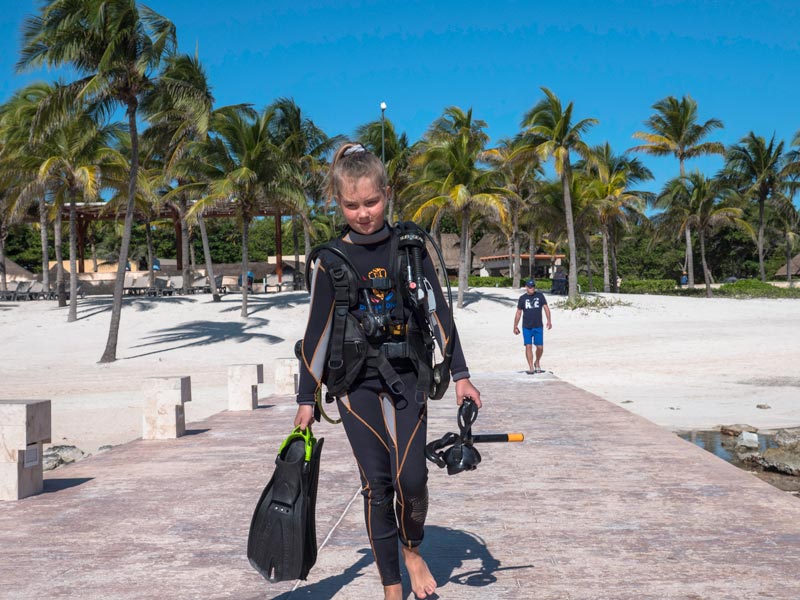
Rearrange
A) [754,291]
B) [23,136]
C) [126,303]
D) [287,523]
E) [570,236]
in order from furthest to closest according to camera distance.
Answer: [754,291]
[570,236]
[126,303]
[23,136]
[287,523]

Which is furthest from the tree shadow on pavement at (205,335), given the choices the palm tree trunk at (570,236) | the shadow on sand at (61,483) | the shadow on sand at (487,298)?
the shadow on sand at (61,483)

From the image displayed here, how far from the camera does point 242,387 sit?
35.5 ft

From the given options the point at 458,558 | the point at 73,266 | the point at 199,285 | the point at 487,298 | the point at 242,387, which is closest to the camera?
the point at 458,558

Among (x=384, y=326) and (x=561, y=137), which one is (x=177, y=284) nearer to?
(x=561, y=137)

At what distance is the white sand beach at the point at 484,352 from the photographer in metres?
13.2

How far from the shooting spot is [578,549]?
4043 mm

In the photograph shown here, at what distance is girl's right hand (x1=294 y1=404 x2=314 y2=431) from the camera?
3.01 m

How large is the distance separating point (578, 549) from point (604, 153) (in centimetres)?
4468

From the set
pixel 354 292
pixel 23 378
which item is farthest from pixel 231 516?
pixel 23 378

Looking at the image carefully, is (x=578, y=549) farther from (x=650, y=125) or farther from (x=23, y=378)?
(x=650, y=125)

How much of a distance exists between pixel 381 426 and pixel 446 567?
1.10 metres

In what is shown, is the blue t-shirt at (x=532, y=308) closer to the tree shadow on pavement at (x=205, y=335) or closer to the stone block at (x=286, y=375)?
the stone block at (x=286, y=375)

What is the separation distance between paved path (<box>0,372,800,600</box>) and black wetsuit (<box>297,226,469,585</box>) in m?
0.54

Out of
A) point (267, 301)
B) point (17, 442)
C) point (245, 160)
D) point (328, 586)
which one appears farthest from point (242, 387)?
point (267, 301)
